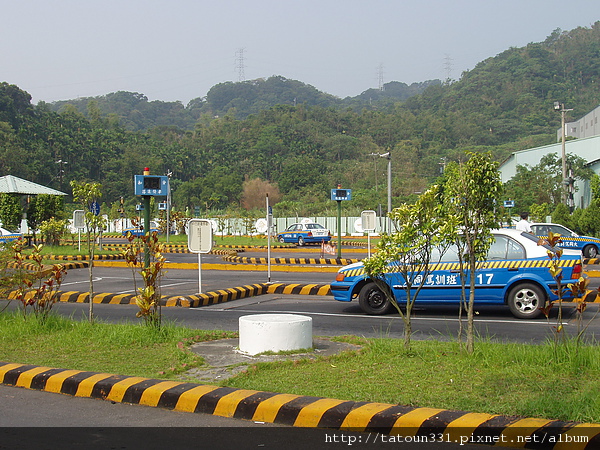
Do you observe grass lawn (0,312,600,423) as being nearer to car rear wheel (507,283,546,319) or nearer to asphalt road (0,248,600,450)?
asphalt road (0,248,600,450)

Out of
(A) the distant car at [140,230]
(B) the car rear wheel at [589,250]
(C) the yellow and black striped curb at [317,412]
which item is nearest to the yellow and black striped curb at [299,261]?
(A) the distant car at [140,230]

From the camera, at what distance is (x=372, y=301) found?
12336mm

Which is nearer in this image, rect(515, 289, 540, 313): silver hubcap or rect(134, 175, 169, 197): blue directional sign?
rect(515, 289, 540, 313): silver hubcap

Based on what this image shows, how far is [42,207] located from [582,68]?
120 meters

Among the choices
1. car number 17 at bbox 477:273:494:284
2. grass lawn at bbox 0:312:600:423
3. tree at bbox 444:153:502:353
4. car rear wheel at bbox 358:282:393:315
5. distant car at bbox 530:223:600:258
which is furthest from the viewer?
distant car at bbox 530:223:600:258

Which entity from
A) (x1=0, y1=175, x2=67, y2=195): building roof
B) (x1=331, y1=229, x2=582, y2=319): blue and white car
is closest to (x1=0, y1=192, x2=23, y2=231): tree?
(x1=0, y1=175, x2=67, y2=195): building roof

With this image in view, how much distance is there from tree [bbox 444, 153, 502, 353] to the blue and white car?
390 centimetres

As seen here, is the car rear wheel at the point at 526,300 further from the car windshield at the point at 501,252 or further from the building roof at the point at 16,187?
the building roof at the point at 16,187

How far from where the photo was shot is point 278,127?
9756cm

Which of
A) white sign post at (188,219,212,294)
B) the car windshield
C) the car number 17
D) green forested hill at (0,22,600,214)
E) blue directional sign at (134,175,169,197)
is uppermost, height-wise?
green forested hill at (0,22,600,214)

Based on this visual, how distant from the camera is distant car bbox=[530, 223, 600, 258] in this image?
76.3 feet

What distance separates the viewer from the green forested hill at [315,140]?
73625mm

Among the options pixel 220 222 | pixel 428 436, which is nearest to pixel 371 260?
pixel 428 436

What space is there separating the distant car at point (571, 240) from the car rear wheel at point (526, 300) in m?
12.2
